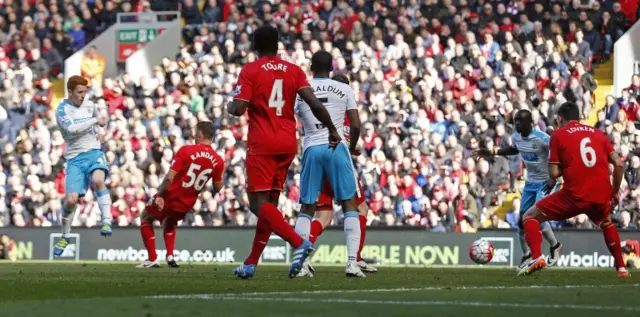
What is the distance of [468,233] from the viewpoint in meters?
25.0

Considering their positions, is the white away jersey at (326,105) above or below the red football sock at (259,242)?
above

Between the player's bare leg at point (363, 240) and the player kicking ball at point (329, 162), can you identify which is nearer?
the player kicking ball at point (329, 162)

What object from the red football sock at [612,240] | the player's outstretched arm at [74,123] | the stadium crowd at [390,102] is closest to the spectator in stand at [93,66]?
the stadium crowd at [390,102]

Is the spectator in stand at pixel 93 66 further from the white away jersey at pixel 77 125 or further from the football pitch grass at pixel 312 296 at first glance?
the football pitch grass at pixel 312 296

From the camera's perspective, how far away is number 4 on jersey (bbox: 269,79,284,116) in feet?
43.5

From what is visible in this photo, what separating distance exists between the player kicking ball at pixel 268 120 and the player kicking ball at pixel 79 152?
560 centimetres

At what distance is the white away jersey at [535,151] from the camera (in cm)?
1846

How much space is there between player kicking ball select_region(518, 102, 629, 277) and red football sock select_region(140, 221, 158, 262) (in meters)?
5.63

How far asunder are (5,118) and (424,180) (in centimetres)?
1126

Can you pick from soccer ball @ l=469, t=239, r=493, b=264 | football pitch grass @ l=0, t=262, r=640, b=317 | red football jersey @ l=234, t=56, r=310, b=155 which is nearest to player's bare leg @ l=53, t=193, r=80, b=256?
football pitch grass @ l=0, t=262, r=640, b=317

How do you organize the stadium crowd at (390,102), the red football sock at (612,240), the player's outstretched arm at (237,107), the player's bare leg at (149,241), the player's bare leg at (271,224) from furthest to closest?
the stadium crowd at (390,102), the player's bare leg at (149,241), the red football sock at (612,240), the player's outstretched arm at (237,107), the player's bare leg at (271,224)

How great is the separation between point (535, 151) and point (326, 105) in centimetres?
492

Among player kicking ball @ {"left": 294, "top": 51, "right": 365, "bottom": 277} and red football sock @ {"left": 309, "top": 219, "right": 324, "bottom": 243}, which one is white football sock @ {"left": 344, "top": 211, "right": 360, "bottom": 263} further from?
red football sock @ {"left": 309, "top": 219, "right": 324, "bottom": 243}

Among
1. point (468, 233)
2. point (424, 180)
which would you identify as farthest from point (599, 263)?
point (424, 180)
